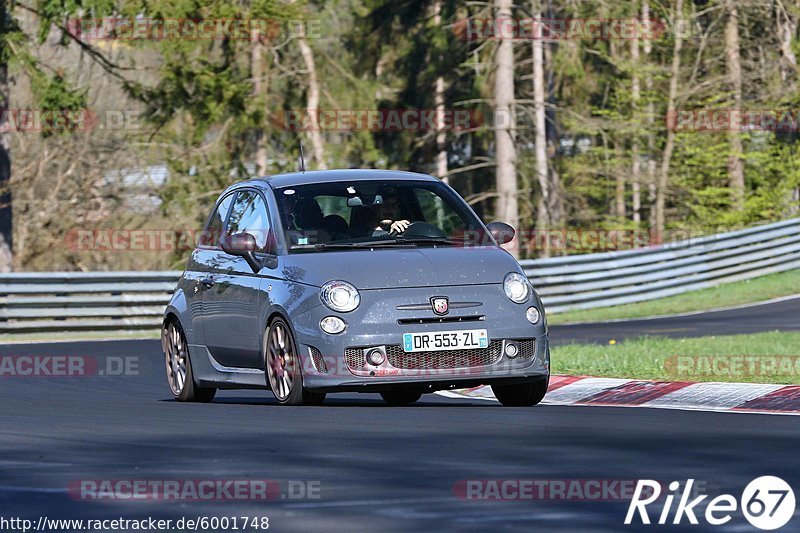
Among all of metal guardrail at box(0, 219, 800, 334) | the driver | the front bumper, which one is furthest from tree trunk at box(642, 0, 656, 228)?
the front bumper

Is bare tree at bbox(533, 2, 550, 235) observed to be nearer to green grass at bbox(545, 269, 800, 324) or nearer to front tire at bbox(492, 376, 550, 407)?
green grass at bbox(545, 269, 800, 324)

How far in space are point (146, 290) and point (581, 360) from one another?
12.8m

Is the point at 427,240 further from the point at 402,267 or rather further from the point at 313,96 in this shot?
the point at 313,96

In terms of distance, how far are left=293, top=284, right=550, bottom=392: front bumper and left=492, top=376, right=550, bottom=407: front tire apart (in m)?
0.53

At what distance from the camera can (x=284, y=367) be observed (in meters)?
11.5

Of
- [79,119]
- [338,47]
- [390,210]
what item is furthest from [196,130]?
[390,210]

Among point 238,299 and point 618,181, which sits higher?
point 618,181

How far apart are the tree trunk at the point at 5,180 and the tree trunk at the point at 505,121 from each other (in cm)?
1001

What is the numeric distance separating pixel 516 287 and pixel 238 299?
6.86 feet

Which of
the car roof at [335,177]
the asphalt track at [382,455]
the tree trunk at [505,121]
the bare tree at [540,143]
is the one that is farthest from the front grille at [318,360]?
the bare tree at [540,143]

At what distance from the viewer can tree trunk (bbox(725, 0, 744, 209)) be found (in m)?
44.7

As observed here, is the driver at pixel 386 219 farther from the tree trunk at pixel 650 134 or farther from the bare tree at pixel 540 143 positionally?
the tree trunk at pixel 650 134

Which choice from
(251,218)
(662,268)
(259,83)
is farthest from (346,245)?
(259,83)

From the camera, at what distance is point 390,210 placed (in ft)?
39.9
